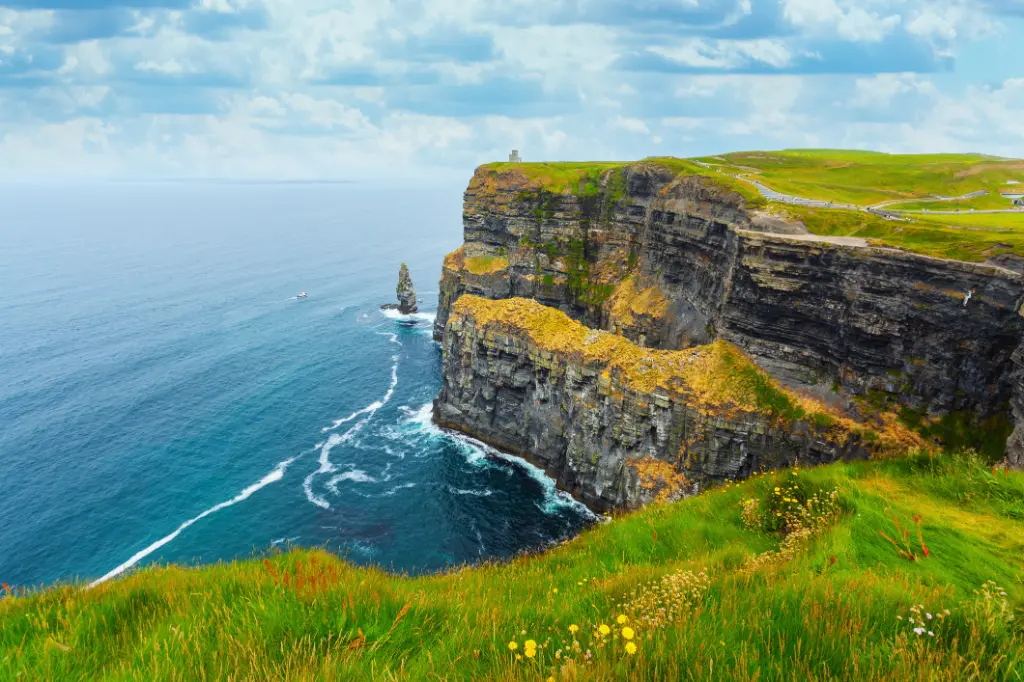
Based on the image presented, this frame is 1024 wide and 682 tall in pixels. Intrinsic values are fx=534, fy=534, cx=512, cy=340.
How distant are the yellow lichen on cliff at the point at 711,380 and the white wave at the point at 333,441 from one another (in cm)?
2423

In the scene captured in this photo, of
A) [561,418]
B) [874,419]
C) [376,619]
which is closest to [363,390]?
[561,418]

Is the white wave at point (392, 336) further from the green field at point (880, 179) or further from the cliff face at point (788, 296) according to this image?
the green field at point (880, 179)

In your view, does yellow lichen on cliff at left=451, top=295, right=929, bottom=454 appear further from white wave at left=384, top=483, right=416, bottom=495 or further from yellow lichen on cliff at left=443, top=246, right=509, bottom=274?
yellow lichen on cliff at left=443, top=246, right=509, bottom=274

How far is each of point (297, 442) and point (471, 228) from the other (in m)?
50.6

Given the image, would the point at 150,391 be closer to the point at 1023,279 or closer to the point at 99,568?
the point at 99,568

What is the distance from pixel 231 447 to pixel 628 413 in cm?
4335

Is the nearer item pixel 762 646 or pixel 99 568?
pixel 762 646

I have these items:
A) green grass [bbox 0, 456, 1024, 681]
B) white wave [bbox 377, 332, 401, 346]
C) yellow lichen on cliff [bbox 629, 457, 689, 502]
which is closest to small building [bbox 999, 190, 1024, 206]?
yellow lichen on cliff [bbox 629, 457, 689, 502]

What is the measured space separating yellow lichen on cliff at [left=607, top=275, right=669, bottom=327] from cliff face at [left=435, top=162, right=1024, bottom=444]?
0.18m

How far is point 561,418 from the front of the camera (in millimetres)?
54625

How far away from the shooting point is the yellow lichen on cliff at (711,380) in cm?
3672

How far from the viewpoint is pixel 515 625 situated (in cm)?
593

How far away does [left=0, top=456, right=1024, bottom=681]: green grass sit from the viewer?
4.57m

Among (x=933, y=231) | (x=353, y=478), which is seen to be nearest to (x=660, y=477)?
(x=933, y=231)
